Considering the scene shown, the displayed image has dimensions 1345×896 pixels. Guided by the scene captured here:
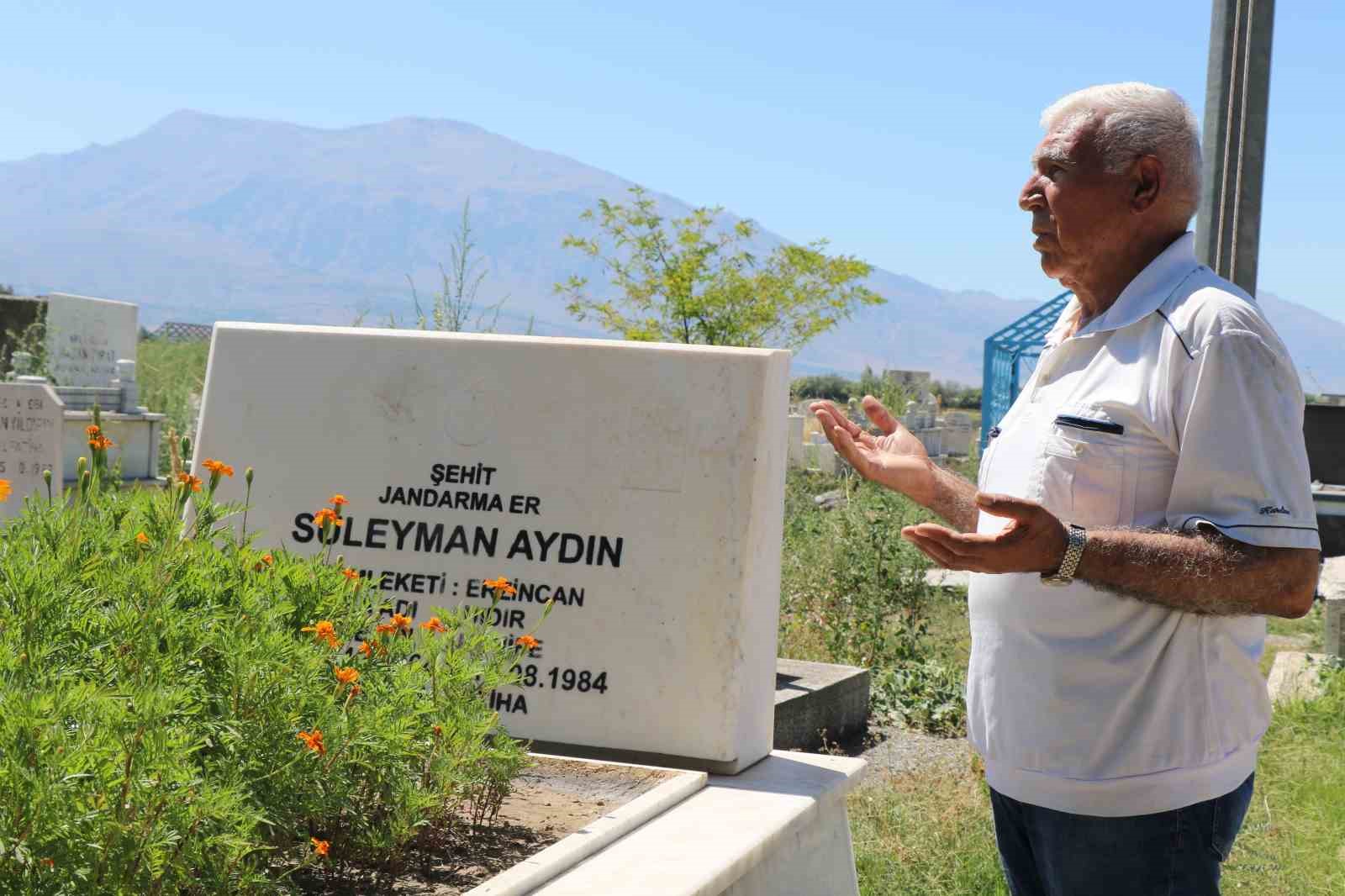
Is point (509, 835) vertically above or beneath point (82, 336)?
beneath

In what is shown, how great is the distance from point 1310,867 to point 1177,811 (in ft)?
9.08

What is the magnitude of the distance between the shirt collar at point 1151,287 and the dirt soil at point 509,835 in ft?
5.07

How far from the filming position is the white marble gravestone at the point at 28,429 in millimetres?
10039

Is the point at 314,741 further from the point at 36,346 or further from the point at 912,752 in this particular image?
the point at 36,346

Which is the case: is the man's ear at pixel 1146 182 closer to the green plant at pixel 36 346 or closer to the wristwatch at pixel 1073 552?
the wristwatch at pixel 1073 552

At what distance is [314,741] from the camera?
6.85 ft

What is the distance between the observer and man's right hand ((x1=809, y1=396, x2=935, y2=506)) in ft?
9.18

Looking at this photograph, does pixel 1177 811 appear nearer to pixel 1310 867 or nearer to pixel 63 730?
Result: pixel 63 730

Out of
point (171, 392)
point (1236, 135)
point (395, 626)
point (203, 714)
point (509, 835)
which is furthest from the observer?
point (171, 392)

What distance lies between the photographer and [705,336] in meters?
16.3

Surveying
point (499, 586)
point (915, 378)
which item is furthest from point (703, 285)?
point (915, 378)

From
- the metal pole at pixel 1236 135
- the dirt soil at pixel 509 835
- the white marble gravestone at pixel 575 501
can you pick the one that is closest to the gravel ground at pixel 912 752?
the white marble gravestone at pixel 575 501

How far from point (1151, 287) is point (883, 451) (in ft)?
2.52

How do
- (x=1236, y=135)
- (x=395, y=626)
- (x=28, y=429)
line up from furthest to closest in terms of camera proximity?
(x=28, y=429) < (x=1236, y=135) < (x=395, y=626)
